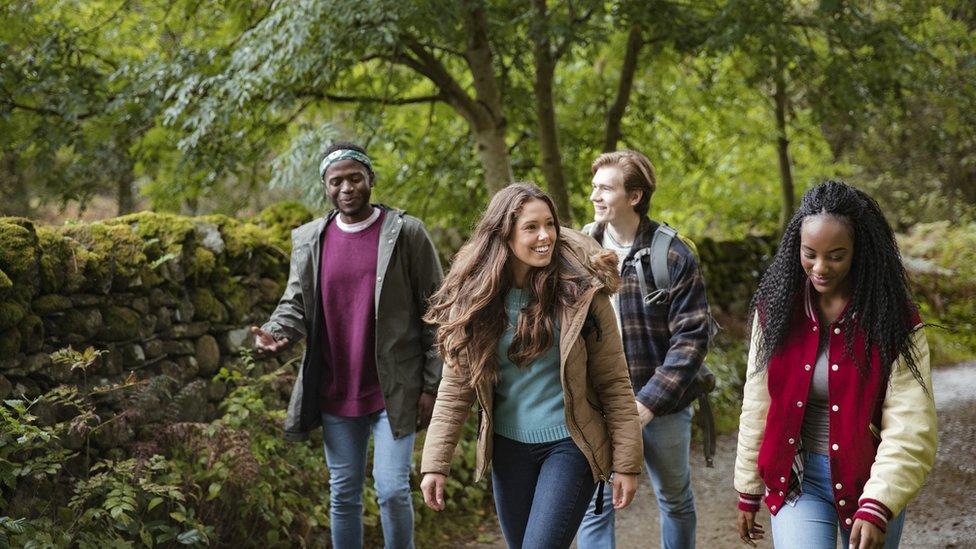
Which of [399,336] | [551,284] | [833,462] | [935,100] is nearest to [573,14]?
[935,100]

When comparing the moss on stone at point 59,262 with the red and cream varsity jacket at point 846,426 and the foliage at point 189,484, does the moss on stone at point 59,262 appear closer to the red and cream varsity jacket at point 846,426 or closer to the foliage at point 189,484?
the foliage at point 189,484

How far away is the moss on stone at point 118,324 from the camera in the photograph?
5.12m

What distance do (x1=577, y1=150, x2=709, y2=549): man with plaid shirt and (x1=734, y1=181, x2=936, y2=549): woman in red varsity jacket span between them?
0.93 m

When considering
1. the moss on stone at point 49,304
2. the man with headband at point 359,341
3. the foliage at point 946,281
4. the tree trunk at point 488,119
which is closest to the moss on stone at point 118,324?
the moss on stone at point 49,304

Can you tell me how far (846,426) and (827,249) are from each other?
56 centimetres

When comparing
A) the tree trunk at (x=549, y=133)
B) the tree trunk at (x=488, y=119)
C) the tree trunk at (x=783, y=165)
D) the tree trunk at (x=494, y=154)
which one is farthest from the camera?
the tree trunk at (x=783, y=165)

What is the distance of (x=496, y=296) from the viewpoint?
3.37m

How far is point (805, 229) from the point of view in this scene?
9.54 feet

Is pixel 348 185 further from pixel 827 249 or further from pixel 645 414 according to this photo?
pixel 827 249

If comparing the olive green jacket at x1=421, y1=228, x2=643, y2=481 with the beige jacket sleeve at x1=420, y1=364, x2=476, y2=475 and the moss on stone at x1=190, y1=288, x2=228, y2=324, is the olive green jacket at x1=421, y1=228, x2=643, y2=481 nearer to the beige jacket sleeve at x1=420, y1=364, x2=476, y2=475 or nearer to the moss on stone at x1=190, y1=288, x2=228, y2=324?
the beige jacket sleeve at x1=420, y1=364, x2=476, y2=475

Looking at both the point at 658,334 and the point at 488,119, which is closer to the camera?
the point at 658,334

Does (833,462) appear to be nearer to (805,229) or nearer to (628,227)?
(805,229)

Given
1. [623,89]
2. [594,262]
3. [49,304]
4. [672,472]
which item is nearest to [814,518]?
[594,262]

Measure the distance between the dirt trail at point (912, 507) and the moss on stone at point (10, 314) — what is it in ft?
10.8
